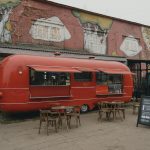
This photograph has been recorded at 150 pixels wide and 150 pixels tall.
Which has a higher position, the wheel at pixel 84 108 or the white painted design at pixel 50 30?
the white painted design at pixel 50 30

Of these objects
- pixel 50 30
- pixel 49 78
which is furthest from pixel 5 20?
pixel 49 78

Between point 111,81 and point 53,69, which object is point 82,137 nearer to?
point 53,69

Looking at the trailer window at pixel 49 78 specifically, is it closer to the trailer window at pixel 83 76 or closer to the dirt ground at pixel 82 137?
the trailer window at pixel 83 76

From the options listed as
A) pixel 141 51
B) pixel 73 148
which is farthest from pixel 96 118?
pixel 141 51

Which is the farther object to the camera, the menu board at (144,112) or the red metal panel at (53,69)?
the red metal panel at (53,69)

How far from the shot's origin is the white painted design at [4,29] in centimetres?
1727

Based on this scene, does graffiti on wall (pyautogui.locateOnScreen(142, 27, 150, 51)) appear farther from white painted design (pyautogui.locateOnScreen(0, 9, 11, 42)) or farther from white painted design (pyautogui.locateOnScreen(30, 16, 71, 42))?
white painted design (pyautogui.locateOnScreen(0, 9, 11, 42))

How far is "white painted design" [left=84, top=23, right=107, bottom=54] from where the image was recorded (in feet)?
74.3

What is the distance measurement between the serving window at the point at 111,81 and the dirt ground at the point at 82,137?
3910 millimetres

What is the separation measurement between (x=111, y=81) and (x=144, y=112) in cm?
521

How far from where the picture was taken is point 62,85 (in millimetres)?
14516

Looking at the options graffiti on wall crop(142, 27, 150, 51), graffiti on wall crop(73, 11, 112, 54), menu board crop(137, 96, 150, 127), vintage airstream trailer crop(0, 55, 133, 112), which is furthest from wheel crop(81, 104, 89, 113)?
graffiti on wall crop(142, 27, 150, 51)

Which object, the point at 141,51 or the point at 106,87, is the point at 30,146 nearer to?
the point at 106,87

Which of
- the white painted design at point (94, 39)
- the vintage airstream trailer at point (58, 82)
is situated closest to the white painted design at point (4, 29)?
the vintage airstream trailer at point (58, 82)
